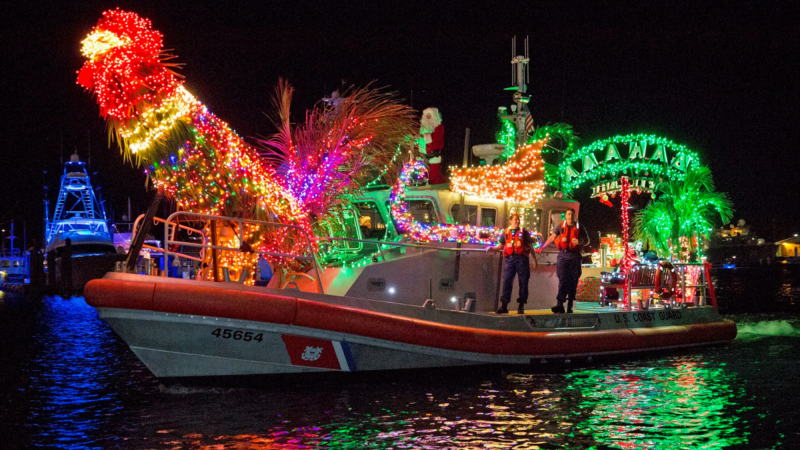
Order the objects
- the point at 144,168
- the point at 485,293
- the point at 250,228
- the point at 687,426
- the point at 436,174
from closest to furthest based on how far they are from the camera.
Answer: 1. the point at 687,426
2. the point at 144,168
3. the point at 250,228
4. the point at 485,293
5. the point at 436,174

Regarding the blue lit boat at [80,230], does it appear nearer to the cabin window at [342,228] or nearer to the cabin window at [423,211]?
the cabin window at [342,228]

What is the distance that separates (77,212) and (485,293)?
46863 mm

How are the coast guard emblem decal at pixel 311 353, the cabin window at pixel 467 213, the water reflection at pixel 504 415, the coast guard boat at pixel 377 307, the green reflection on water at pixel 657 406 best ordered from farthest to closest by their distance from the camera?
the cabin window at pixel 467 213 < the coast guard emblem decal at pixel 311 353 < the coast guard boat at pixel 377 307 < the green reflection on water at pixel 657 406 < the water reflection at pixel 504 415

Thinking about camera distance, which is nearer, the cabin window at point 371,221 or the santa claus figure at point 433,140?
the cabin window at point 371,221

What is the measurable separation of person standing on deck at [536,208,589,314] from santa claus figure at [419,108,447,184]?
6.81ft

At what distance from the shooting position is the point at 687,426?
329 inches

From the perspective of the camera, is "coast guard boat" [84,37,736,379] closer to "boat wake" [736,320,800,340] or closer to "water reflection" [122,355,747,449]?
"water reflection" [122,355,747,449]

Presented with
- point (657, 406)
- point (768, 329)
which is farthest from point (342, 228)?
point (768, 329)

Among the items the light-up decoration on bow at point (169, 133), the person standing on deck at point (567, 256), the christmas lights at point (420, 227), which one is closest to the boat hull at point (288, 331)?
the person standing on deck at point (567, 256)

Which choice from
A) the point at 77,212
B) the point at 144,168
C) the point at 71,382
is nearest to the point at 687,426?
the point at 144,168

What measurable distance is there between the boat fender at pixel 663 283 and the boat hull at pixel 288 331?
10.1ft

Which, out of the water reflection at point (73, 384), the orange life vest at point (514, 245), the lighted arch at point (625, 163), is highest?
the lighted arch at point (625, 163)

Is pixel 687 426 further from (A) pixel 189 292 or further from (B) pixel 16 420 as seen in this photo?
(B) pixel 16 420

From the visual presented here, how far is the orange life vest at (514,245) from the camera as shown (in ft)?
36.0
